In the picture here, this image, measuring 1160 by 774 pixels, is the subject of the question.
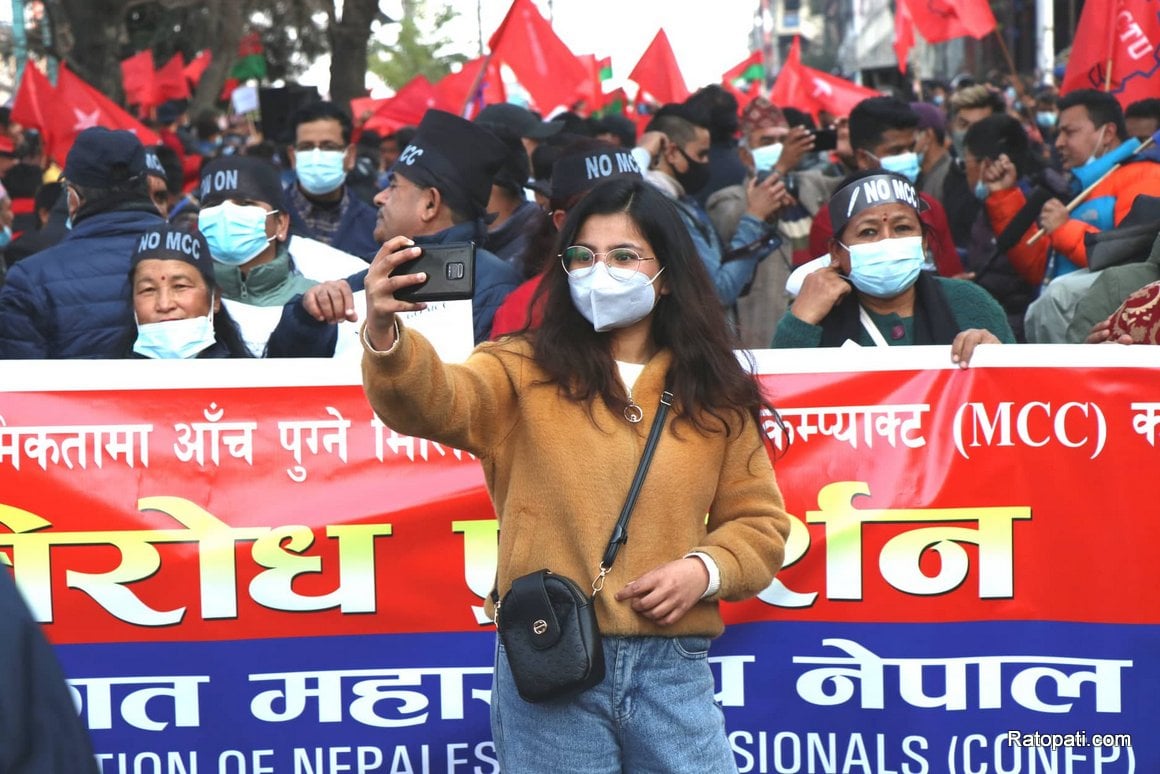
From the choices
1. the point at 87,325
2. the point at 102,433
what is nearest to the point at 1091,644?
the point at 102,433

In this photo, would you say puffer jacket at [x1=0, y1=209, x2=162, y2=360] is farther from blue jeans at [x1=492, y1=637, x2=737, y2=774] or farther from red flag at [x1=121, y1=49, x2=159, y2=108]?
red flag at [x1=121, y1=49, x2=159, y2=108]

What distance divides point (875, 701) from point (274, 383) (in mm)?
1818

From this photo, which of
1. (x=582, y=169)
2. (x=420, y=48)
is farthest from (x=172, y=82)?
(x=420, y=48)

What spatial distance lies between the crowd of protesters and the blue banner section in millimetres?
867

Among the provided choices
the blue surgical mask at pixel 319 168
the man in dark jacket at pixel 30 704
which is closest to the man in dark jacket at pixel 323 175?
the blue surgical mask at pixel 319 168

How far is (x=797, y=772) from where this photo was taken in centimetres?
445

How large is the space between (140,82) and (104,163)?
16.0 meters

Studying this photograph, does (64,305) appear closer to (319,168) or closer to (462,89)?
(319,168)

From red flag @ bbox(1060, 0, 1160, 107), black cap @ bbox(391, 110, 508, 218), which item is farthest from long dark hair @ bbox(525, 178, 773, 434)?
red flag @ bbox(1060, 0, 1160, 107)

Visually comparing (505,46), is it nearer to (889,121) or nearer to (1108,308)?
(889,121)

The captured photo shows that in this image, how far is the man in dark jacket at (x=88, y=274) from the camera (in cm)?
547

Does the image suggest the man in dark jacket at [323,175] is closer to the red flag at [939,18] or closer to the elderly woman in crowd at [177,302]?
the elderly woman in crowd at [177,302]

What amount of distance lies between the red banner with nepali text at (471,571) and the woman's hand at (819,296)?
261mm

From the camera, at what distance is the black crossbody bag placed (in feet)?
10.2
